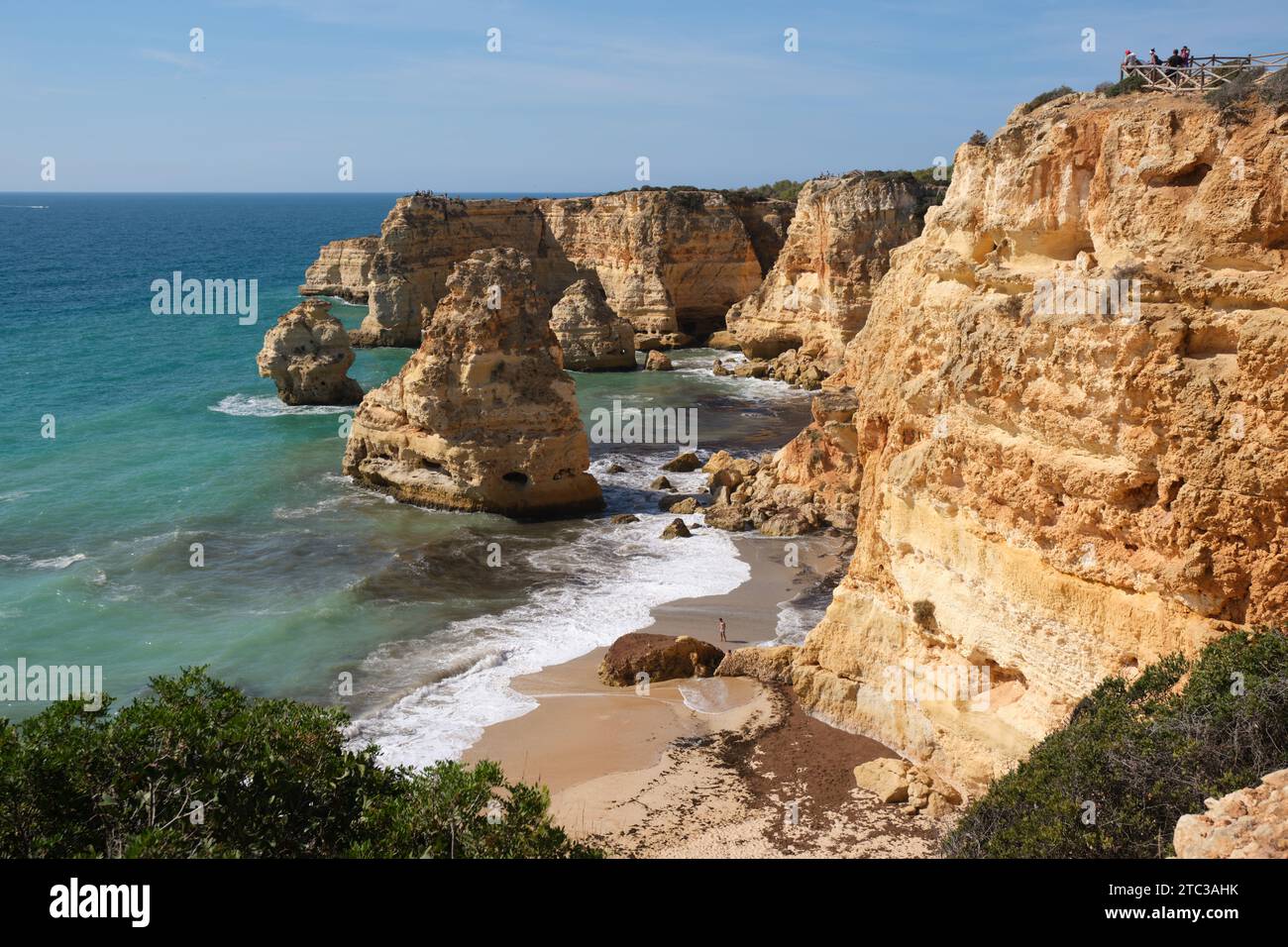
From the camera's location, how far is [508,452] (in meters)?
32.5

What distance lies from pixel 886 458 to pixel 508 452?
→ 17.5 m

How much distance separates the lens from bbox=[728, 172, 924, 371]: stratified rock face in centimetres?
5028

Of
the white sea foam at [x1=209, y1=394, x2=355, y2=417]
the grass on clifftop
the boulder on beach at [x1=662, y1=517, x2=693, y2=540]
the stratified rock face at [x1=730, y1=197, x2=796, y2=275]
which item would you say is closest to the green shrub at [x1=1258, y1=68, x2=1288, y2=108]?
the grass on clifftop

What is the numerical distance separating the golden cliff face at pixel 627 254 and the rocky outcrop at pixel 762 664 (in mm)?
45501

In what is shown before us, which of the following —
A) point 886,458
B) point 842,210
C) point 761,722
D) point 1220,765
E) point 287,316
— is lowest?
point 761,722

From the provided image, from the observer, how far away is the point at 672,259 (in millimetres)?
64312

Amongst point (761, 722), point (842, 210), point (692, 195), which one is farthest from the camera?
point (692, 195)

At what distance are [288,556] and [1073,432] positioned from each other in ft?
73.5

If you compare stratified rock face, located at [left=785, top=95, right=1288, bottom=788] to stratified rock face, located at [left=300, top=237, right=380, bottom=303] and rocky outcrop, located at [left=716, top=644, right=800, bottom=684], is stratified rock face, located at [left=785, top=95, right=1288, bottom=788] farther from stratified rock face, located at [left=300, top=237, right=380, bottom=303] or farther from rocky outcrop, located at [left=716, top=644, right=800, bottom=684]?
stratified rock face, located at [left=300, top=237, right=380, bottom=303]

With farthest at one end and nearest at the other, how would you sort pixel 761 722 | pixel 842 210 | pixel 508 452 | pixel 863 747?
1. pixel 842 210
2. pixel 508 452
3. pixel 761 722
4. pixel 863 747

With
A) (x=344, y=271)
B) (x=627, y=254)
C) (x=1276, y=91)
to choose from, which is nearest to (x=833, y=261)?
(x=627, y=254)

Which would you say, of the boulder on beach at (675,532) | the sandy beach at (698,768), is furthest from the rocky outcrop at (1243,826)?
the boulder on beach at (675,532)
